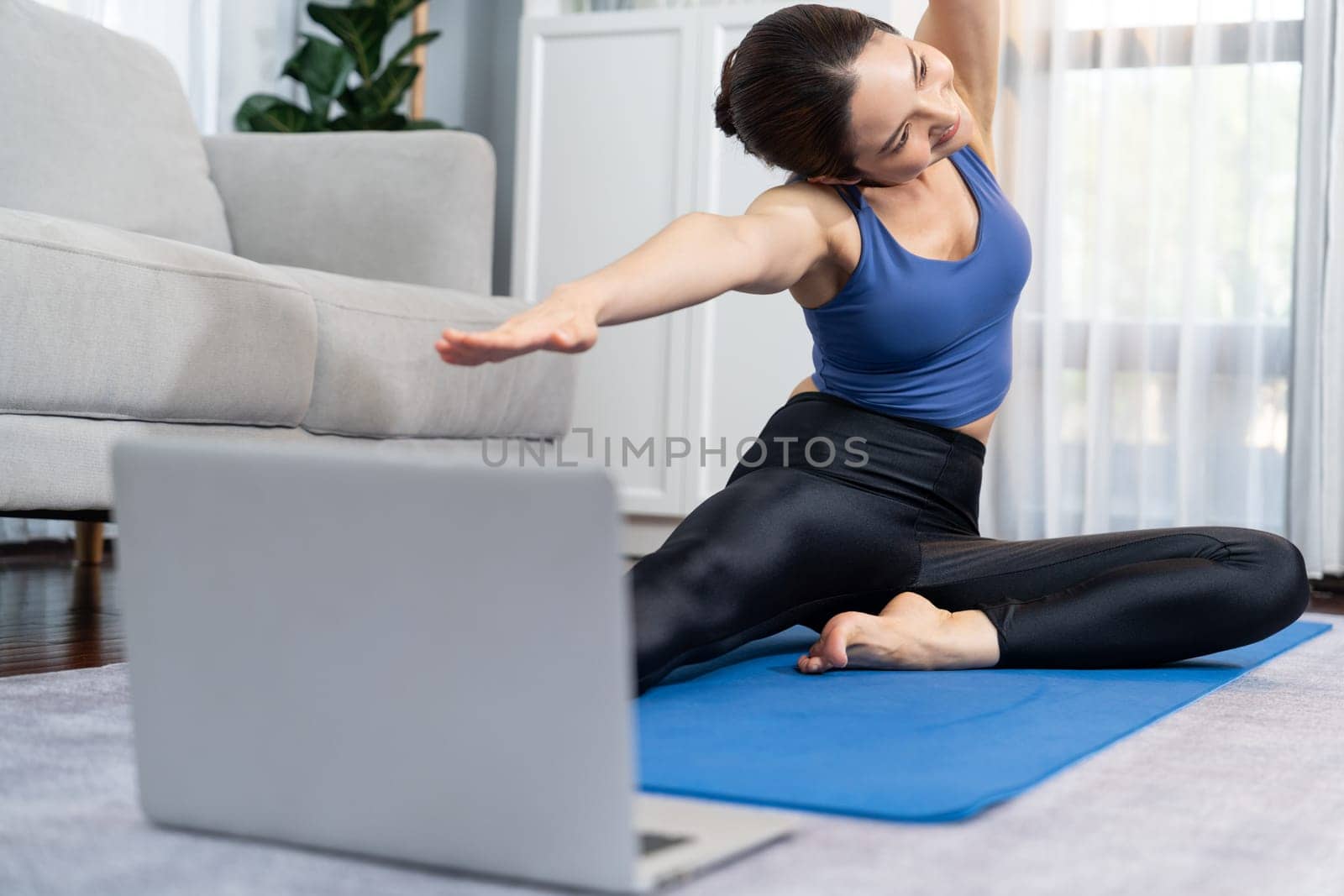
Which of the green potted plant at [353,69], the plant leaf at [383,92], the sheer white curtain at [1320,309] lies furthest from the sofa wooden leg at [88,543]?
the sheer white curtain at [1320,309]

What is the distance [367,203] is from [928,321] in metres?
1.53

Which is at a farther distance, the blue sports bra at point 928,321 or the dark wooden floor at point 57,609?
the dark wooden floor at point 57,609

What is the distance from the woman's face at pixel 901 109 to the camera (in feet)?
4.36

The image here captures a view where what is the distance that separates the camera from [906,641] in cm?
145

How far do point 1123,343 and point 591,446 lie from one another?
1.23m

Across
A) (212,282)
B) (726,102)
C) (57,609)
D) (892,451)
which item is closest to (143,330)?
(212,282)

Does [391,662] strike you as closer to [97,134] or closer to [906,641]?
[906,641]

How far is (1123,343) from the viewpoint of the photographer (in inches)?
123

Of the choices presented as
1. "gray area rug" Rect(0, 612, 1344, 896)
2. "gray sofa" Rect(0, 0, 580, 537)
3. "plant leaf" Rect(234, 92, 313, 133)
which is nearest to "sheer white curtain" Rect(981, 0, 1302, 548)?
"gray sofa" Rect(0, 0, 580, 537)

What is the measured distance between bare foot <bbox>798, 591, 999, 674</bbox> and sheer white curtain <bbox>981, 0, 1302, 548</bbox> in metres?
1.70

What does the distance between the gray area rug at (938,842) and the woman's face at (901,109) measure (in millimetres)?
588

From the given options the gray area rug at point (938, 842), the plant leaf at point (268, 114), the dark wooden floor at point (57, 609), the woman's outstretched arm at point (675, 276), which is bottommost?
the dark wooden floor at point (57, 609)

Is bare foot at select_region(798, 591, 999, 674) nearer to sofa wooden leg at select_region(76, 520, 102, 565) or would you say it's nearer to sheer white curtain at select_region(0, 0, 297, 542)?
sofa wooden leg at select_region(76, 520, 102, 565)

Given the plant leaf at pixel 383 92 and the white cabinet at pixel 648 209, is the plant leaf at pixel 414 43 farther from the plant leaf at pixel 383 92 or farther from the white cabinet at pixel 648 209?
the white cabinet at pixel 648 209
